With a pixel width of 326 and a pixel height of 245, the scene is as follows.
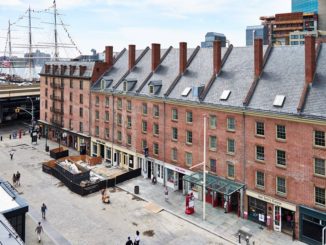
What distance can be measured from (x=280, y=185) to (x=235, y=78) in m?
14.2

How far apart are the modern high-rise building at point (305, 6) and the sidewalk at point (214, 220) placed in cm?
14370

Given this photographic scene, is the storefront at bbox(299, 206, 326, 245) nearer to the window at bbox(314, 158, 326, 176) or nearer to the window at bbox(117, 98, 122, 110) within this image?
the window at bbox(314, 158, 326, 176)

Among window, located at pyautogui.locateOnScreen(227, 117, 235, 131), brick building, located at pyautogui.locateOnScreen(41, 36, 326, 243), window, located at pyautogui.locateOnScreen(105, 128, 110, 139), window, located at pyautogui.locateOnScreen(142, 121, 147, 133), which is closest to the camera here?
brick building, located at pyautogui.locateOnScreen(41, 36, 326, 243)

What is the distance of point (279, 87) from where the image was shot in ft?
115

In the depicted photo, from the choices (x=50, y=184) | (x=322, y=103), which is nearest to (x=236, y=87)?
(x=322, y=103)

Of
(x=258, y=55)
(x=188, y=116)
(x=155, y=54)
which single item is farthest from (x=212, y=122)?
(x=155, y=54)

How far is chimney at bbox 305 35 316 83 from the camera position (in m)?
32.4

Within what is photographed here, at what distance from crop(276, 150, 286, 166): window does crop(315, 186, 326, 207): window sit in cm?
Answer: 390

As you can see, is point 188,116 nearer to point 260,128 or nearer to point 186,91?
point 186,91

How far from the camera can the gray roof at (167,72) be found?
47175mm

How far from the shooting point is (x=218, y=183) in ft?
121

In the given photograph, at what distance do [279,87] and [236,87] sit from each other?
210 inches

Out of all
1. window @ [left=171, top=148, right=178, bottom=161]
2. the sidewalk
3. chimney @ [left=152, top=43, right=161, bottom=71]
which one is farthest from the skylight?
the sidewalk

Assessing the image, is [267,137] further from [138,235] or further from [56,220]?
[56,220]
